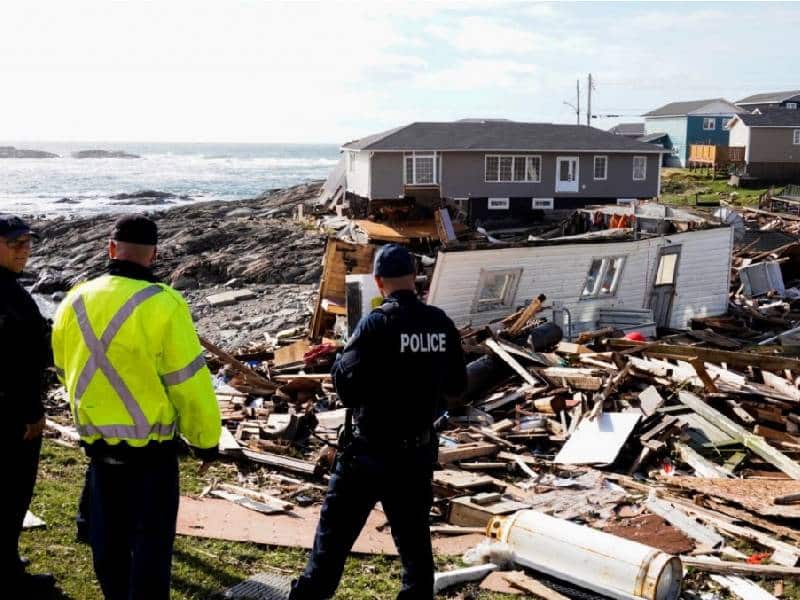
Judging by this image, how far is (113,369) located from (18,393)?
125 cm

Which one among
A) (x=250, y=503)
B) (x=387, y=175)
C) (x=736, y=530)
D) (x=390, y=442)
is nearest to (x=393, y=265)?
(x=390, y=442)

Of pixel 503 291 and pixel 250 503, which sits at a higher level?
pixel 503 291

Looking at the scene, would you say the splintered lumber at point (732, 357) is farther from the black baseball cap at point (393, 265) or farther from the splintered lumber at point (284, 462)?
the black baseball cap at point (393, 265)

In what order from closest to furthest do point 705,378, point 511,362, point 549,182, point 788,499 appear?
point 788,499
point 705,378
point 511,362
point 549,182

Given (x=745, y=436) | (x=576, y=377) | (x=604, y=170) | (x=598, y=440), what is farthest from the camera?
(x=604, y=170)

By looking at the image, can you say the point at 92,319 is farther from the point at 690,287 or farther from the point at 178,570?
the point at 690,287

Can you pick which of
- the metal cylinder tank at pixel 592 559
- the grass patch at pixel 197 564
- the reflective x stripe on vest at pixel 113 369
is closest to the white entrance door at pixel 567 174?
the grass patch at pixel 197 564

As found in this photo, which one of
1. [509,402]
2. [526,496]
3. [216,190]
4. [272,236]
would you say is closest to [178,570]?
[526,496]

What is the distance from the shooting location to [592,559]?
19.8 ft

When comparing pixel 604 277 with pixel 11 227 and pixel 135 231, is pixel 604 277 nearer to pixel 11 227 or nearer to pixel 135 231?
pixel 11 227

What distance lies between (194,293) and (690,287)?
69.8 feet

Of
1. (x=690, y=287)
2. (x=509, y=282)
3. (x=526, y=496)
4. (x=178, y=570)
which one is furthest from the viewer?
(x=690, y=287)

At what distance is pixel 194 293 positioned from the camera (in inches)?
1446

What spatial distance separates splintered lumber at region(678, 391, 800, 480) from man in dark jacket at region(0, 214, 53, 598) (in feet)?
24.8
